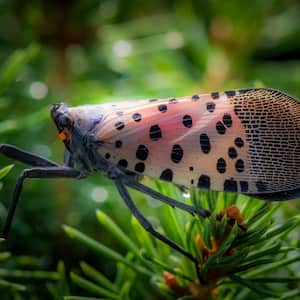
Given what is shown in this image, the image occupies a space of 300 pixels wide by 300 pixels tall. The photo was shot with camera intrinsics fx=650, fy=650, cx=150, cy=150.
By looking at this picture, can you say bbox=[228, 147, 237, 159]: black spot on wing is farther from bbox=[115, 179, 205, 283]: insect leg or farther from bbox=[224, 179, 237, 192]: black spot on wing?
bbox=[115, 179, 205, 283]: insect leg

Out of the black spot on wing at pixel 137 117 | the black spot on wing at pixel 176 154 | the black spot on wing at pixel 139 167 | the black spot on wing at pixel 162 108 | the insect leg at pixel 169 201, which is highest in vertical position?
the black spot on wing at pixel 162 108


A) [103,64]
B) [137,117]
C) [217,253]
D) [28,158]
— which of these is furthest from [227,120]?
[103,64]

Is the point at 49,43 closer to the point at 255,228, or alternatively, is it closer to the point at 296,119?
the point at 296,119

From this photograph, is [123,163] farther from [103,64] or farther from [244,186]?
[103,64]

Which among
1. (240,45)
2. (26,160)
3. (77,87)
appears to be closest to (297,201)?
(240,45)

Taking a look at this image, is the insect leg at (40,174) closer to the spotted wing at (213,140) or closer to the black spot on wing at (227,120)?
the spotted wing at (213,140)

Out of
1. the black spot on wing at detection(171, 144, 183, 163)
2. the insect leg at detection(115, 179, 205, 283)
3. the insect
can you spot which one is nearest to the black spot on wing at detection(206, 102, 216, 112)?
the insect

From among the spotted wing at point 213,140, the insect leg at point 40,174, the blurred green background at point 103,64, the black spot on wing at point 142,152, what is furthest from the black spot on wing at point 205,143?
the blurred green background at point 103,64
